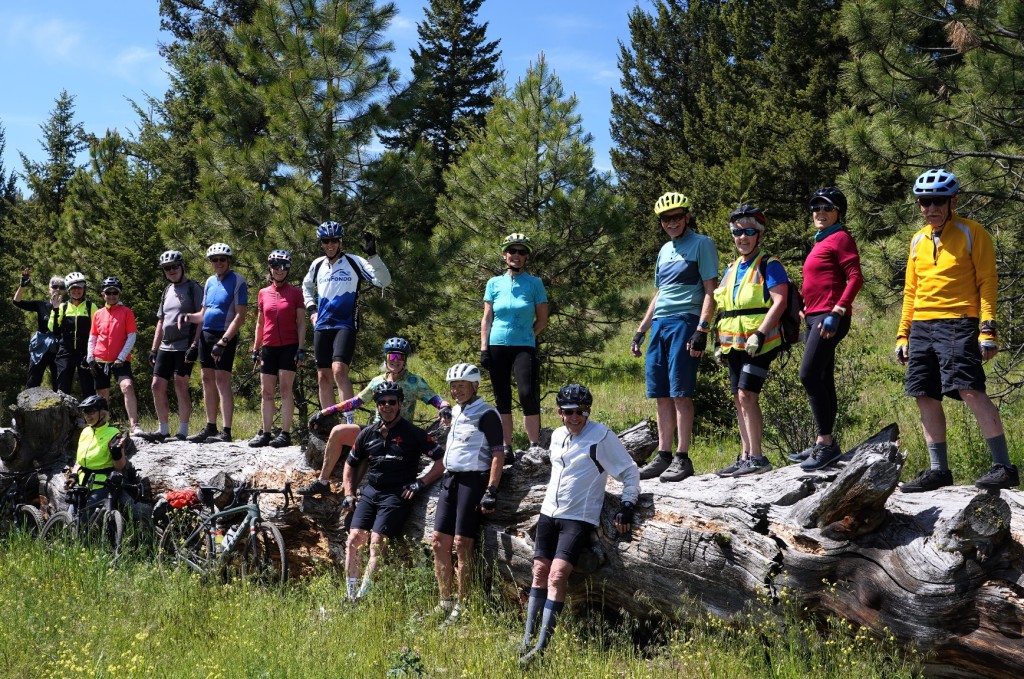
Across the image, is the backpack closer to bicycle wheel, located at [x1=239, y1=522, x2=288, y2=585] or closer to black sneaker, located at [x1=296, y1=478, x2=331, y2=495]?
black sneaker, located at [x1=296, y1=478, x2=331, y2=495]

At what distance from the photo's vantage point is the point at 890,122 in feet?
27.3

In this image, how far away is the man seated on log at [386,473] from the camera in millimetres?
7016

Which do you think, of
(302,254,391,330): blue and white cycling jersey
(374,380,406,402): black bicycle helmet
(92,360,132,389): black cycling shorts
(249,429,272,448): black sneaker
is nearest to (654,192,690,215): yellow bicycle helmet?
(374,380,406,402): black bicycle helmet

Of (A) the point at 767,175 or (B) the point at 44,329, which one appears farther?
(A) the point at 767,175

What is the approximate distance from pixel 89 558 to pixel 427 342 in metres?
6.52

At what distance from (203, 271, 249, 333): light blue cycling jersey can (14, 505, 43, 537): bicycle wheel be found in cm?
287

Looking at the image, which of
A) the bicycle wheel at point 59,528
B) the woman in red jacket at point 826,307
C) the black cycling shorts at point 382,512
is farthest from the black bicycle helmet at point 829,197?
the bicycle wheel at point 59,528

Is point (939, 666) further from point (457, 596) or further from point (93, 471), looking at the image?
point (93, 471)

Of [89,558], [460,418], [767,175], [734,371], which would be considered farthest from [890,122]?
[767,175]

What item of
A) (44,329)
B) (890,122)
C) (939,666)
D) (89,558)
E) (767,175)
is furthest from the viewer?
(767,175)

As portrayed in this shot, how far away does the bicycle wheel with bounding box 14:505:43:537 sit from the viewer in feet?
30.6

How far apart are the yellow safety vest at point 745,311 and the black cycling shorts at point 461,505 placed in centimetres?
217

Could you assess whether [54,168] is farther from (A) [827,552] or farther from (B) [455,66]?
(A) [827,552]

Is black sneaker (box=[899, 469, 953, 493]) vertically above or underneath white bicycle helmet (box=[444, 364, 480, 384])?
underneath
